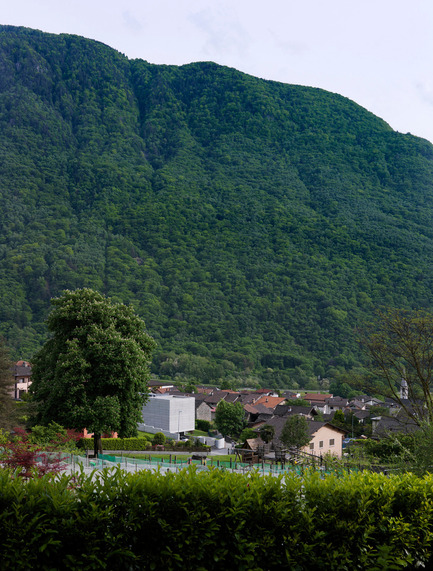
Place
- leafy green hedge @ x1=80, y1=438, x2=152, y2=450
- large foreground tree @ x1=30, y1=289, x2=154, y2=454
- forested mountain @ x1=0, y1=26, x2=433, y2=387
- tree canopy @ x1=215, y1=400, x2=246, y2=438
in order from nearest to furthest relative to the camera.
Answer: large foreground tree @ x1=30, y1=289, x2=154, y2=454 < leafy green hedge @ x1=80, y1=438, x2=152, y2=450 < tree canopy @ x1=215, y1=400, x2=246, y2=438 < forested mountain @ x1=0, y1=26, x2=433, y2=387

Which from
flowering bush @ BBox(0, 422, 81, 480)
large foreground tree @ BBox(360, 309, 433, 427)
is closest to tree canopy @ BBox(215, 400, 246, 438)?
flowering bush @ BBox(0, 422, 81, 480)

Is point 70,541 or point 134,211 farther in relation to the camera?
point 134,211

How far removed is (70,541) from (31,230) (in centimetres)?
17446

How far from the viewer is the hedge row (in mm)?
6242

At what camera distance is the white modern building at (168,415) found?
65081 mm

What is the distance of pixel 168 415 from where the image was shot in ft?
213

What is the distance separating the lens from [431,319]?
19281mm

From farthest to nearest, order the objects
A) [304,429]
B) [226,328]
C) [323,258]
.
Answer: [323,258]
[226,328]
[304,429]

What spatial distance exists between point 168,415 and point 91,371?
4095 centimetres

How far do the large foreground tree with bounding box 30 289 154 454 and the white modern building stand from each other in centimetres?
3881

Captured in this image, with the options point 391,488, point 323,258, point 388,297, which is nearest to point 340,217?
point 323,258

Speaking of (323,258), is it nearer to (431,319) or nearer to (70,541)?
(431,319)

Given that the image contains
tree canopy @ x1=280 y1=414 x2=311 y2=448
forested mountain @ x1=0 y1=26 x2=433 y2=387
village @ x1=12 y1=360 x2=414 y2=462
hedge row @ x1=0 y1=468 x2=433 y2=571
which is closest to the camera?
hedge row @ x1=0 y1=468 x2=433 y2=571

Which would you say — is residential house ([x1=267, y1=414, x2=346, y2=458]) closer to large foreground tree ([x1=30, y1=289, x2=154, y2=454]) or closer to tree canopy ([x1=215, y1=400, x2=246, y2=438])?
tree canopy ([x1=215, y1=400, x2=246, y2=438])
